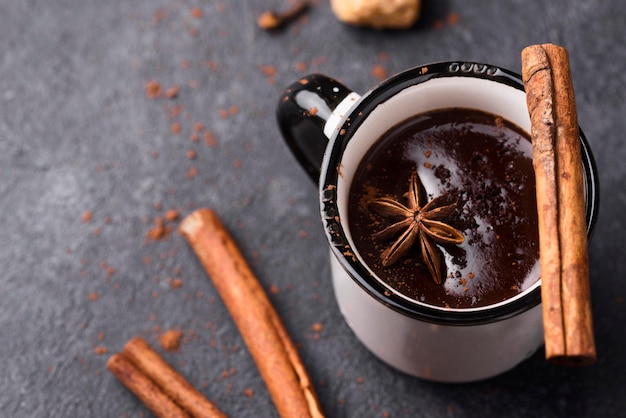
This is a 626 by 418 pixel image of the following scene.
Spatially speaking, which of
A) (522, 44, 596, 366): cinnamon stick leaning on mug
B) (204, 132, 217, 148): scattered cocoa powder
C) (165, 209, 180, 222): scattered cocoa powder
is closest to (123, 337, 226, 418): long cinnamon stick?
(165, 209, 180, 222): scattered cocoa powder

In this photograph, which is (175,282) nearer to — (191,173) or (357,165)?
(191,173)

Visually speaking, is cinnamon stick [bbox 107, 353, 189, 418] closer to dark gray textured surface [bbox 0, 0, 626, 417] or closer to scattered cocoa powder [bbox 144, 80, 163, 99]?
Answer: dark gray textured surface [bbox 0, 0, 626, 417]

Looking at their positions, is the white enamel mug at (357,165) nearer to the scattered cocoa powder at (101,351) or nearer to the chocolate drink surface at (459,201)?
the chocolate drink surface at (459,201)

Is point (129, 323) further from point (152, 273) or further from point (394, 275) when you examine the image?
point (394, 275)

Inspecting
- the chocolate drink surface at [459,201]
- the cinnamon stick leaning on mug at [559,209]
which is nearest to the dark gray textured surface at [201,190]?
the chocolate drink surface at [459,201]

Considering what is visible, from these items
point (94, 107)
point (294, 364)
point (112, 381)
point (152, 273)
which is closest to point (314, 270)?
point (294, 364)

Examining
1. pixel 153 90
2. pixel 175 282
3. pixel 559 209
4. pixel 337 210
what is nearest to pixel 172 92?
pixel 153 90
